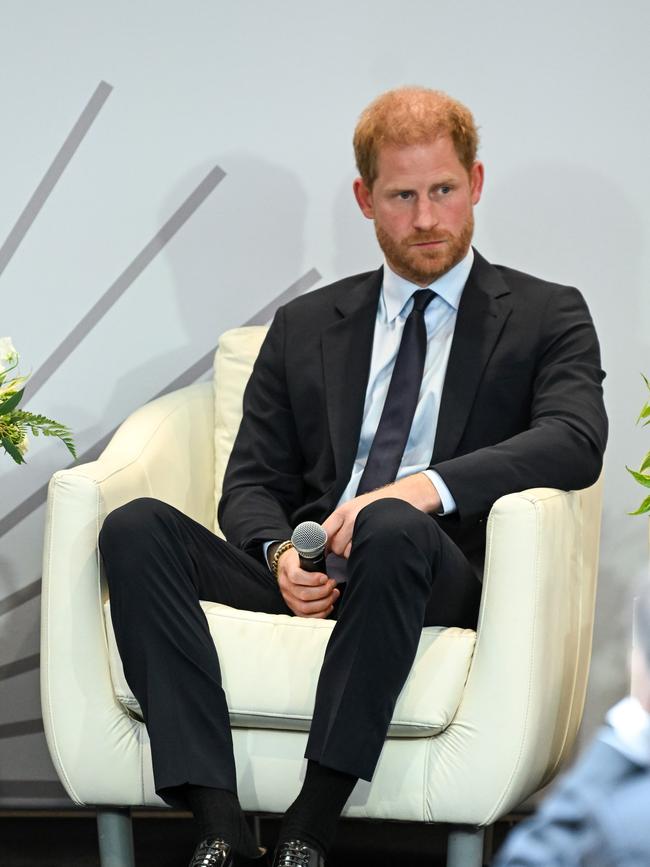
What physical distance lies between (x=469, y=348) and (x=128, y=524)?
28.4 inches

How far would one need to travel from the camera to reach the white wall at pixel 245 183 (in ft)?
9.35

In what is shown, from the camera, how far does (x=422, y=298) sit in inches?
95.0

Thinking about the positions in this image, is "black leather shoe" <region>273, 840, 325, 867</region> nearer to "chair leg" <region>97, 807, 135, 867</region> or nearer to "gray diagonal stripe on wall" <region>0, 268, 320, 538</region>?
"chair leg" <region>97, 807, 135, 867</region>

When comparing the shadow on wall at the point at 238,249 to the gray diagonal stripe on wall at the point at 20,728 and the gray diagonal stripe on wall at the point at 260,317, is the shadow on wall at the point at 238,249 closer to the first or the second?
the gray diagonal stripe on wall at the point at 260,317

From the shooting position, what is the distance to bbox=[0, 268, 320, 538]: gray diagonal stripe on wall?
2965 mm

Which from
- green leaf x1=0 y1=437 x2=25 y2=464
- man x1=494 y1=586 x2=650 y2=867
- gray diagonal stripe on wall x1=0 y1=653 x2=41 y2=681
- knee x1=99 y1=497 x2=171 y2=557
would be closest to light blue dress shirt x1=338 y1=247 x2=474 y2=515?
knee x1=99 y1=497 x2=171 y2=557

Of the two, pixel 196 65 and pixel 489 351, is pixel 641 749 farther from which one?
pixel 196 65

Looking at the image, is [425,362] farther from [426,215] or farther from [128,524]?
[128,524]

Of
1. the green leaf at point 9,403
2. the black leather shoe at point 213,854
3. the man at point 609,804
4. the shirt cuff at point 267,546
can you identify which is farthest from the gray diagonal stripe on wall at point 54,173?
the man at point 609,804

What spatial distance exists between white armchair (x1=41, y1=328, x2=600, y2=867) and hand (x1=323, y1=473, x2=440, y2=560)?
0.41ft

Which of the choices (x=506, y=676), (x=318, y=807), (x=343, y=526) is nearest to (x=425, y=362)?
(x=343, y=526)

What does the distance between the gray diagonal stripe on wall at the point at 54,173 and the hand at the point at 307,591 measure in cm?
125

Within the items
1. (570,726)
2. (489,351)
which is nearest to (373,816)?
(570,726)

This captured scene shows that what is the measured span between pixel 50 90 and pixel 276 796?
1743 millimetres
